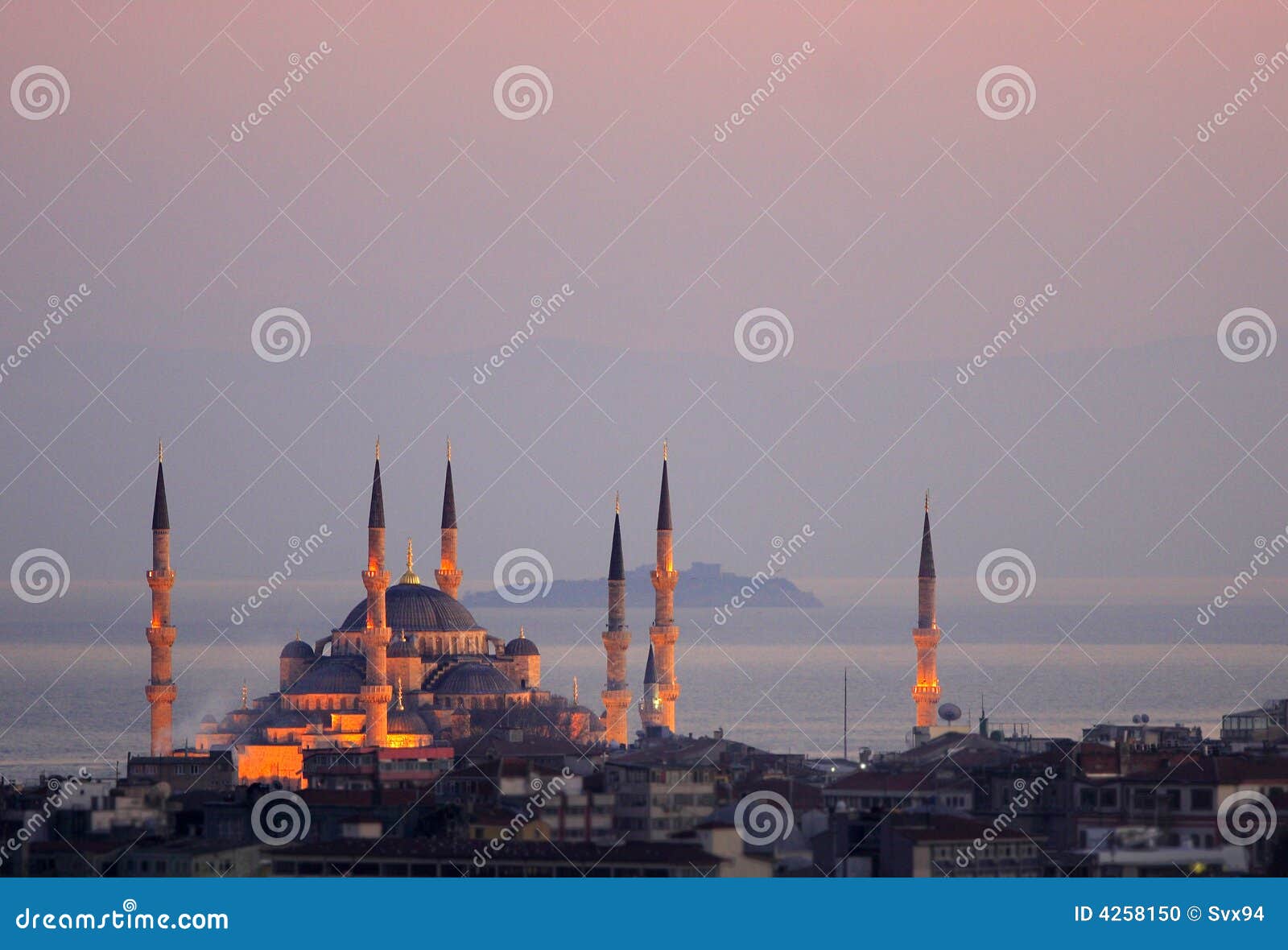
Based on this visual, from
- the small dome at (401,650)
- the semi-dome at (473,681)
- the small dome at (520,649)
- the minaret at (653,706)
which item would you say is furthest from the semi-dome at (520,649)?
the small dome at (401,650)

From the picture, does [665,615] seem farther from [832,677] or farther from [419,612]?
[832,677]

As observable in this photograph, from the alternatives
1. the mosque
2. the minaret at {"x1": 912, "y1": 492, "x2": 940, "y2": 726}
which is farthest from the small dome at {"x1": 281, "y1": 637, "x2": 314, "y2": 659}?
the minaret at {"x1": 912, "y1": 492, "x2": 940, "y2": 726}

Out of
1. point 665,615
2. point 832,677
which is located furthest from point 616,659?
point 832,677

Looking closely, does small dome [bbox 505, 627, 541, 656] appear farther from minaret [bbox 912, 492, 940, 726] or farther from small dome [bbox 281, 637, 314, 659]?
minaret [bbox 912, 492, 940, 726]

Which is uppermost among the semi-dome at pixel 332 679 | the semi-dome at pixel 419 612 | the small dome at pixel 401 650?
the semi-dome at pixel 419 612

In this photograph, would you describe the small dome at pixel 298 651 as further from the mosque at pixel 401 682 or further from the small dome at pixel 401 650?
the small dome at pixel 401 650

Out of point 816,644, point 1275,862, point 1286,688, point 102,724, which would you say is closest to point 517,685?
point 102,724

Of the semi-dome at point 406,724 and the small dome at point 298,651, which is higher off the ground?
the small dome at point 298,651
